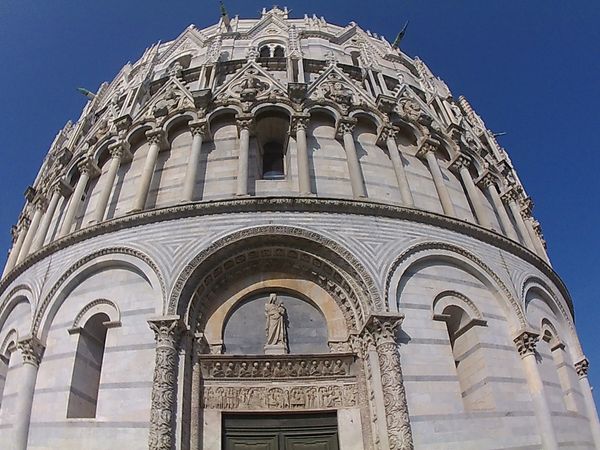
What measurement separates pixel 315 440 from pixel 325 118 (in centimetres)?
942

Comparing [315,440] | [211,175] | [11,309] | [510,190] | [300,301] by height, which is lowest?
[315,440]

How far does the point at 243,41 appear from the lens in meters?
A: 20.4

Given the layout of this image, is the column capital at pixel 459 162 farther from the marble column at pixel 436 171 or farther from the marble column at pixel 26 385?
the marble column at pixel 26 385

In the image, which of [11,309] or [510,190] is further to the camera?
[510,190]

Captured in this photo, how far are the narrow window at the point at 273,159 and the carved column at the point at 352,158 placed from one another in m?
2.08

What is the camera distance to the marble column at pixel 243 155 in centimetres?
1270

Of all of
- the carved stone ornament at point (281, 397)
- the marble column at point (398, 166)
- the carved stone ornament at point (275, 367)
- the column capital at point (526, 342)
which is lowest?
the carved stone ornament at point (281, 397)

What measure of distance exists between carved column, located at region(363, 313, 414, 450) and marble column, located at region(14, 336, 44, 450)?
24.4 ft

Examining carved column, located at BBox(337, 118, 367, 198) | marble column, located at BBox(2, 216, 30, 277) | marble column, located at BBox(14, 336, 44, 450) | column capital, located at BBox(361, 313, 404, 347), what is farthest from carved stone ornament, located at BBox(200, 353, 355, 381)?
marble column, located at BBox(2, 216, 30, 277)

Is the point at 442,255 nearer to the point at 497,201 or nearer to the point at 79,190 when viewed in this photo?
the point at 497,201

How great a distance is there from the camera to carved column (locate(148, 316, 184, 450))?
9.15 m

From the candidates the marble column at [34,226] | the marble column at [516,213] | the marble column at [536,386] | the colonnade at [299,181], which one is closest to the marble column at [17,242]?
the colonnade at [299,181]

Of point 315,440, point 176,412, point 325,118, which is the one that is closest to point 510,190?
point 325,118

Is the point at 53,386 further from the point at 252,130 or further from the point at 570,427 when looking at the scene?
the point at 570,427
